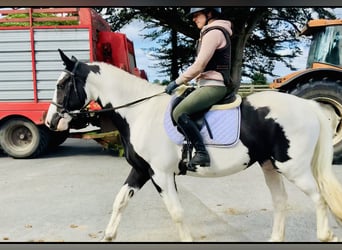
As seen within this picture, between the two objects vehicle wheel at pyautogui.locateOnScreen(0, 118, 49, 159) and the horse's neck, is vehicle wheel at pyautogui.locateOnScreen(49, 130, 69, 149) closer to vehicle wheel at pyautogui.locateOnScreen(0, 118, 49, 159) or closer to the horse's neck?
vehicle wheel at pyautogui.locateOnScreen(0, 118, 49, 159)

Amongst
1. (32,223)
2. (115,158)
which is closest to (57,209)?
(32,223)

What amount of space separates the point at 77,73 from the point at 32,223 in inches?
63.7

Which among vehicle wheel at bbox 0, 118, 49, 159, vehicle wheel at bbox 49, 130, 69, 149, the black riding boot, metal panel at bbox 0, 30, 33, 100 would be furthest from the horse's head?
vehicle wheel at bbox 49, 130, 69, 149

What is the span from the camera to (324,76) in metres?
6.10

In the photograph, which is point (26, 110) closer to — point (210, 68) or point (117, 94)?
point (117, 94)

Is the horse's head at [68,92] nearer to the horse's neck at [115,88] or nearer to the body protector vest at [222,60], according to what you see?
the horse's neck at [115,88]

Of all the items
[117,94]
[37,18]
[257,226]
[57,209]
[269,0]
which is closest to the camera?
[117,94]

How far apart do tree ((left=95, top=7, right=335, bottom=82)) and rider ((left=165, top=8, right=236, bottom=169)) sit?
2227 mm

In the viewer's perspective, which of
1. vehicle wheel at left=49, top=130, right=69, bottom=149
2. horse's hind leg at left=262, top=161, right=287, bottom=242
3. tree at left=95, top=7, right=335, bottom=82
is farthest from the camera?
vehicle wheel at left=49, top=130, right=69, bottom=149

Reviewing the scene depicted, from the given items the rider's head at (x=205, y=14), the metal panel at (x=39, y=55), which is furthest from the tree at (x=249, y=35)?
the rider's head at (x=205, y=14)

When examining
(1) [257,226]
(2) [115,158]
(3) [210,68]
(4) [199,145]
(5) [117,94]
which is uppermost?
(3) [210,68]

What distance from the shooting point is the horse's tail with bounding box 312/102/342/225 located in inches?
111

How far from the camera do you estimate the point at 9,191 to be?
197 inches

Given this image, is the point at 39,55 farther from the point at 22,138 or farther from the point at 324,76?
the point at 324,76
